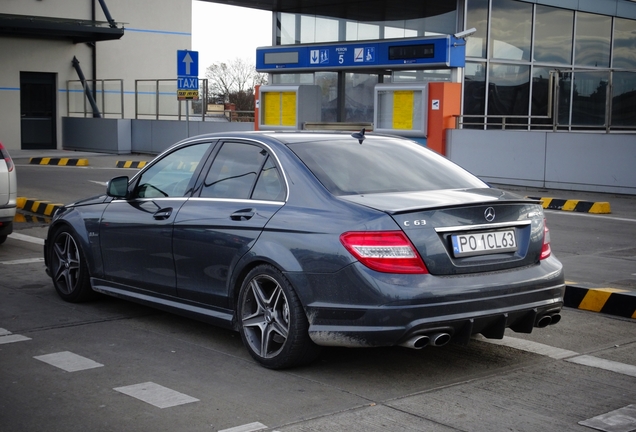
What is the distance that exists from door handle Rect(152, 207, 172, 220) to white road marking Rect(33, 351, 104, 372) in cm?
115

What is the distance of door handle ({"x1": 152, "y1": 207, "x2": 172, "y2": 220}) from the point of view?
20.8ft

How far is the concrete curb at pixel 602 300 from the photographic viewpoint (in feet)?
23.5

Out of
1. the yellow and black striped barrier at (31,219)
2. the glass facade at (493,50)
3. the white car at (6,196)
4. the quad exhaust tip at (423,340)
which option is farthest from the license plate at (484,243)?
the glass facade at (493,50)

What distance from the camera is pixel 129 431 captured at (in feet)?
14.4

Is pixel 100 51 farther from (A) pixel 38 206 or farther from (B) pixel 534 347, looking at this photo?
(B) pixel 534 347

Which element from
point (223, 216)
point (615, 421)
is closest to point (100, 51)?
point (223, 216)

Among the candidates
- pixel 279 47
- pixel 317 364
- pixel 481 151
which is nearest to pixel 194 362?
Answer: pixel 317 364

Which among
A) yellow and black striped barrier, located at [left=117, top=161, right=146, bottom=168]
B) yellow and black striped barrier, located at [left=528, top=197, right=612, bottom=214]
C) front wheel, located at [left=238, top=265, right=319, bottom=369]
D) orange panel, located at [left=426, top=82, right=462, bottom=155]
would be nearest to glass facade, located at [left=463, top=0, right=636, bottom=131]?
orange panel, located at [left=426, top=82, right=462, bottom=155]

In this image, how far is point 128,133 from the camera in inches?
1166

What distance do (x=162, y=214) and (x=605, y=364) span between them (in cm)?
320

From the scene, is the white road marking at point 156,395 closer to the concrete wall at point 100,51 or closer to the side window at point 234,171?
the side window at point 234,171

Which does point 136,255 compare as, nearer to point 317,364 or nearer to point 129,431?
point 317,364

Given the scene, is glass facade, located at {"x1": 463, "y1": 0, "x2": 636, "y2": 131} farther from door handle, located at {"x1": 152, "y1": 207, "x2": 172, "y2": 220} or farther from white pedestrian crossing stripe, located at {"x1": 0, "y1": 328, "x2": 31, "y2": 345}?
white pedestrian crossing stripe, located at {"x1": 0, "y1": 328, "x2": 31, "y2": 345}

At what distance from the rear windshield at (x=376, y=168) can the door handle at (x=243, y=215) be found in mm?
478
